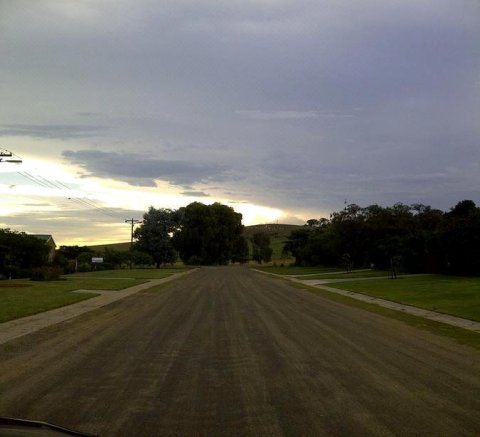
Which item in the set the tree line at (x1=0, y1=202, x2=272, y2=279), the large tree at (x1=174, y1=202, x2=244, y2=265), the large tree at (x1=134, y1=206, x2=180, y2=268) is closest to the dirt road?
the tree line at (x1=0, y1=202, x2=272, y2=279)

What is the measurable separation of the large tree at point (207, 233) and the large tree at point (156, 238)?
8.30 m

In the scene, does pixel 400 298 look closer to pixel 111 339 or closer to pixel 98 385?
pixel 111 339

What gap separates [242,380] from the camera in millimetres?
8016

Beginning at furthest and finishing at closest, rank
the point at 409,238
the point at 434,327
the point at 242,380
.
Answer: the point at 409,238, the point at 434,327, the point at 242,380

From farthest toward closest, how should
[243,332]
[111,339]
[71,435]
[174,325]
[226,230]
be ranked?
[226,230] → [174,325] → [243,332] → [111,339] → [71,435]

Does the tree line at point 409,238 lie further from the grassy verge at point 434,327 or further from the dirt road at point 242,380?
the dirt road at point 242,380

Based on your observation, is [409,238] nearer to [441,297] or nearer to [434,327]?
[441,297]

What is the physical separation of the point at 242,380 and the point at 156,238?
9253 centimetres

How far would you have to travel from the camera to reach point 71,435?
407 centimetres

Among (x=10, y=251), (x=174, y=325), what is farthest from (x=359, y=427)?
(x=10, y=251)

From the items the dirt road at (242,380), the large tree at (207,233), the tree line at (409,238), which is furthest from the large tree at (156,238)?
the dirt road at (242,380)

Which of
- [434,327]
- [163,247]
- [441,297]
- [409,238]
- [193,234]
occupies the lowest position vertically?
[434,327]

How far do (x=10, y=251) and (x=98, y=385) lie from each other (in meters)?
59.0

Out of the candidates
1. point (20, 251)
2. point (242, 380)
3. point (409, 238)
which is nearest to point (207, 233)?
point (20, 251)
